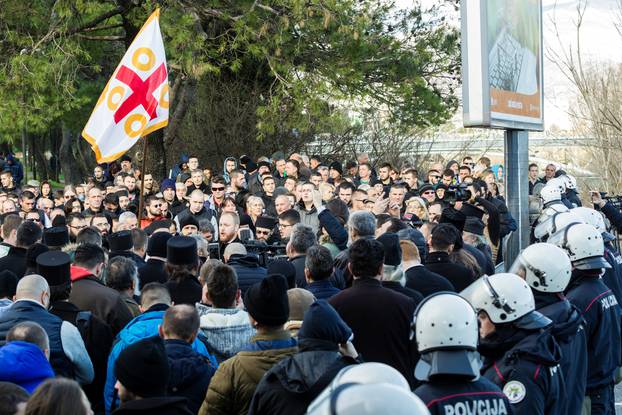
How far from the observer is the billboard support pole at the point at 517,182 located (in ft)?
41.5

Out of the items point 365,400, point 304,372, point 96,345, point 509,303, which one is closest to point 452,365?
point 304,372

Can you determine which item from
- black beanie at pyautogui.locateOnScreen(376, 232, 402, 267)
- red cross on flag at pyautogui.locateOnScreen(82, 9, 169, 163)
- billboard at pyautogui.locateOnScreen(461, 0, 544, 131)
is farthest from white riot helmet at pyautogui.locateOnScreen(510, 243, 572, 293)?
red cross on flag at pyautogui.locateOnScreen(82, 9, 169, 163)

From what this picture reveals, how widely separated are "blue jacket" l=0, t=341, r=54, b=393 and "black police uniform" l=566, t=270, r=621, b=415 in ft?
11.3

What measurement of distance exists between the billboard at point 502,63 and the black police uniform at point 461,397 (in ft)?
23.8

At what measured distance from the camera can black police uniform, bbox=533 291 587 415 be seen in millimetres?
4992

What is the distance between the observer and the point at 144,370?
398cm

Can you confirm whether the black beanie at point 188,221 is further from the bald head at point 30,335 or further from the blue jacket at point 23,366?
the blue jacket at point 23,366

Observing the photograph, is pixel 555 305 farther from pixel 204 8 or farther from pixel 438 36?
pixel 438 36

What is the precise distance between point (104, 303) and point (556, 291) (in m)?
2.93

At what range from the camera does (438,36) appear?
858 inches

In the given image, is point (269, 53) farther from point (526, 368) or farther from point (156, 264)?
point (526, 368)

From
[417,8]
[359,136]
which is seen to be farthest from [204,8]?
[359,136]

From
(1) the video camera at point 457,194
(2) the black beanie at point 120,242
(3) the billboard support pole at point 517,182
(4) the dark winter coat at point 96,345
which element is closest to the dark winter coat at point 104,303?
(4) the dark winter coat at point 96,345

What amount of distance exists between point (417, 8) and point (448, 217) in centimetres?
1315
